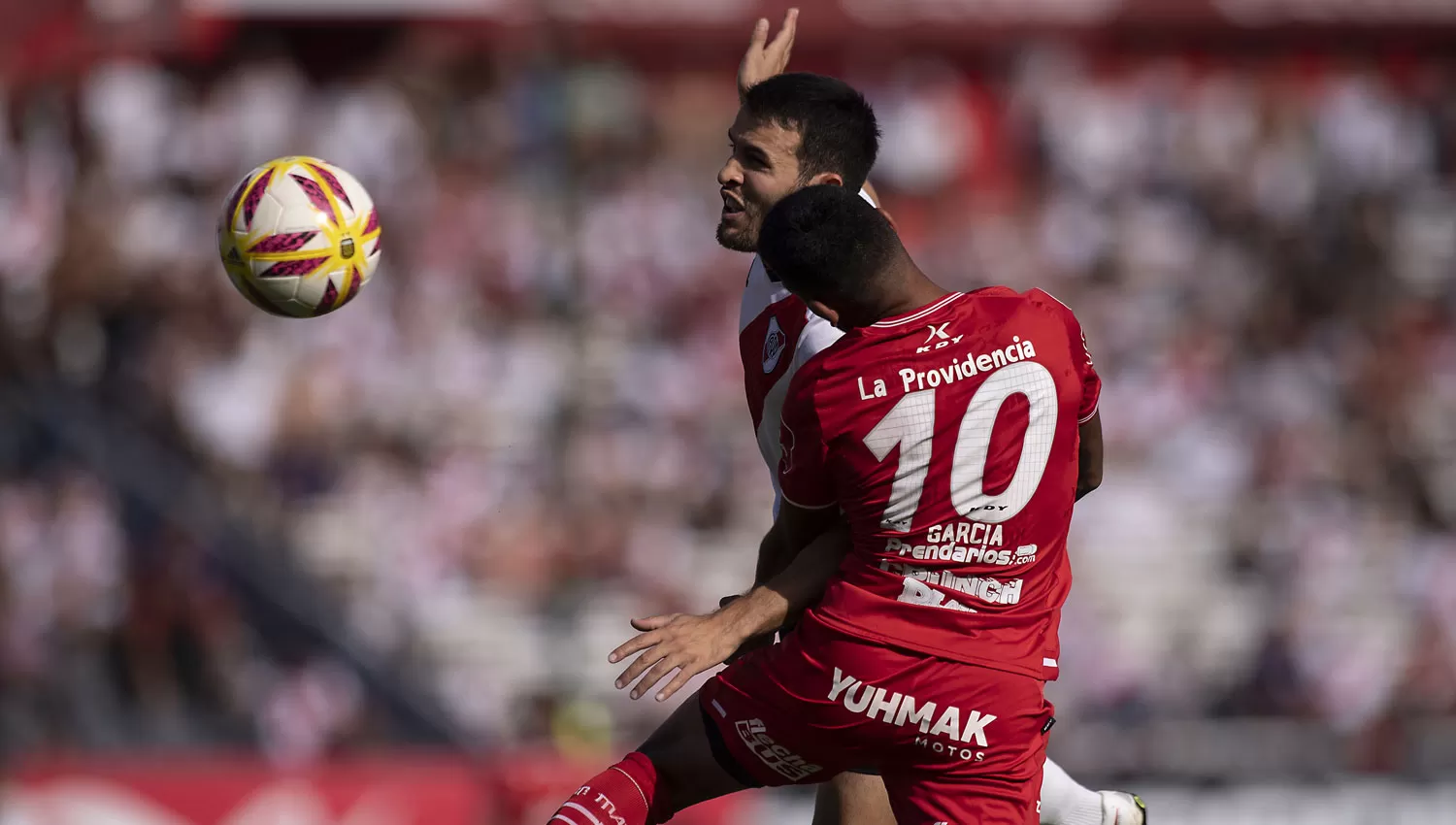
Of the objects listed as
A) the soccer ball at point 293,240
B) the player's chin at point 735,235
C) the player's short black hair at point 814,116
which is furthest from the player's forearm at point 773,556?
the soccer ball at point 293,240

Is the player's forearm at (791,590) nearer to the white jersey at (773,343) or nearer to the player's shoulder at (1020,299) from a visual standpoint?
the white jersey at (773,343)

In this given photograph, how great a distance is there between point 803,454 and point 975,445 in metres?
0.48

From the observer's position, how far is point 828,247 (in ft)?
16.3

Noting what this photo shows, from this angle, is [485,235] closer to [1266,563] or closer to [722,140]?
[722,140]

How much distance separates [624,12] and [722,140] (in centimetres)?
160

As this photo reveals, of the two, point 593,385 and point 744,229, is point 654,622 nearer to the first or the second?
point 744,229

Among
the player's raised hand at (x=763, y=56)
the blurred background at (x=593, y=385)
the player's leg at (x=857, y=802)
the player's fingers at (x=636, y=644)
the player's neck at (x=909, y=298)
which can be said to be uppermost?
the blurred background at (x=593, y=385)

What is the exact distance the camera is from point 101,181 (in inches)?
594

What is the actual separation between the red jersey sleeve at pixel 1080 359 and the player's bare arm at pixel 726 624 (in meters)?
0.81

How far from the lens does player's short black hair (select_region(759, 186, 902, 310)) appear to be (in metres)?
4.97

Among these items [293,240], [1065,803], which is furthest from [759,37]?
[1065,803]

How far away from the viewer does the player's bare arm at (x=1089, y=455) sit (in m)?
5.72

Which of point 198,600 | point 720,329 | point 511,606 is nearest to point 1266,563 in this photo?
point 720,329

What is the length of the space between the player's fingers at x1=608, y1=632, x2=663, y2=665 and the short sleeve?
593mm
